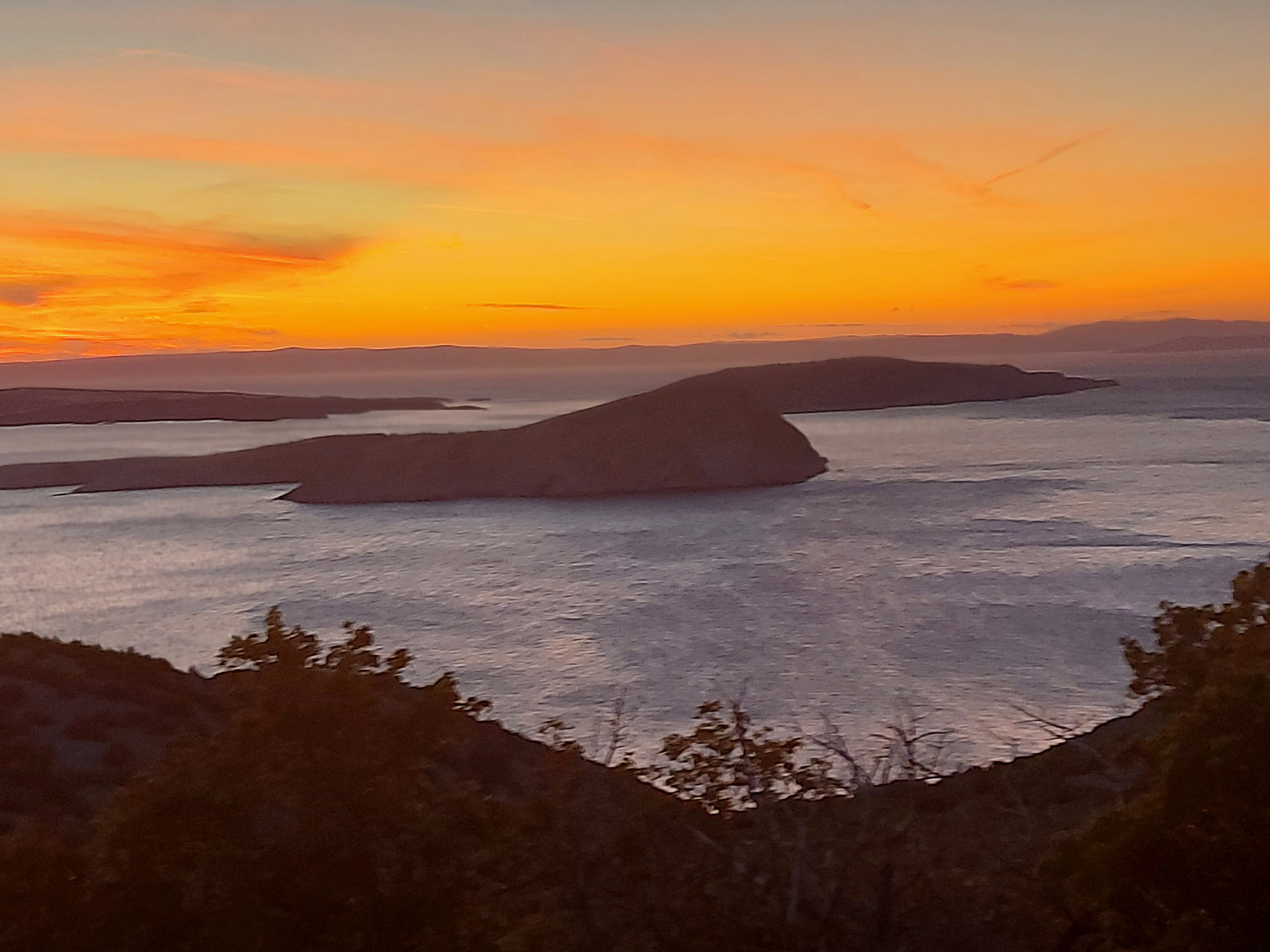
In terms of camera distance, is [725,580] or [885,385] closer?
[725,580]

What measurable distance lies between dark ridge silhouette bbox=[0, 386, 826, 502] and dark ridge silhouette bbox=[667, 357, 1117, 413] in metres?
86.8

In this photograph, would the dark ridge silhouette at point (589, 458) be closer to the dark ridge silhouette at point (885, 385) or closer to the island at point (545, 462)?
the island at point (545, 462)

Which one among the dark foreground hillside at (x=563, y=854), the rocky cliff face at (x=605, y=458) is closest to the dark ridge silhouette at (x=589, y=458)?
the rocky cliff face at (x=605, y=458)

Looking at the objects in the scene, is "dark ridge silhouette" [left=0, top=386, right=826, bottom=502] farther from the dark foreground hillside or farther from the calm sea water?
the dark foreground hillside

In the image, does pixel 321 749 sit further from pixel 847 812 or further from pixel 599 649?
pixel 599 649

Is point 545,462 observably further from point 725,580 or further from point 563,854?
point 563,854

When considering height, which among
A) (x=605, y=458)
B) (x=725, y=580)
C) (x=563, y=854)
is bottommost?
(x=725, y=580)

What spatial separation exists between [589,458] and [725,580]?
35065 millimetres

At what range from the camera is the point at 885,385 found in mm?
184875

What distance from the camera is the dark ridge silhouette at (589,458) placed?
77.1m

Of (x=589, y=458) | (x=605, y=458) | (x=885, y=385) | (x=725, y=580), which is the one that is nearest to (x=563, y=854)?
(x=725, y=580)

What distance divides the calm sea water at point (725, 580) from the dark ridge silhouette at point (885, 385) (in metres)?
85.9

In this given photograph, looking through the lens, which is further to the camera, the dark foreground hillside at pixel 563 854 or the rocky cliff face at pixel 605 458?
the rocky cliff face at pixel 605 458

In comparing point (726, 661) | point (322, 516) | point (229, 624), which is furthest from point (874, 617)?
point (322, 516)
